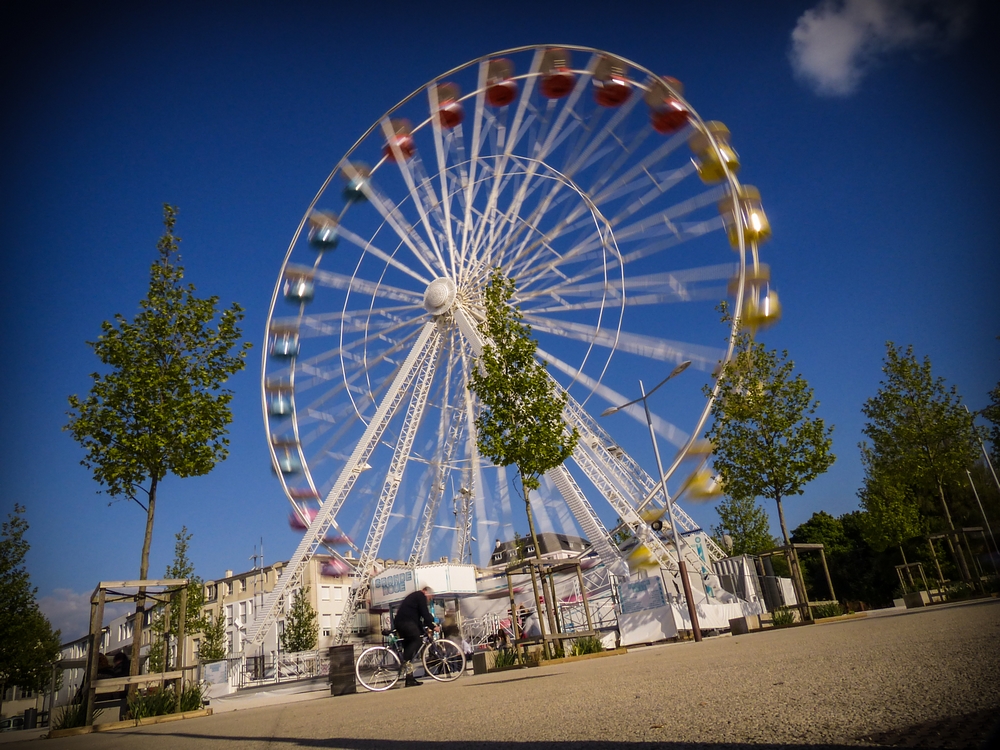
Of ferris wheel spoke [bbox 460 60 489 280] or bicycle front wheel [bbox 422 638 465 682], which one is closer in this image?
bicycle front wheel [bbox 422 638 465 682]

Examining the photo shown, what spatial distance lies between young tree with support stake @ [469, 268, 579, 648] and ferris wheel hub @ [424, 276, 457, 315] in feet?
28.5

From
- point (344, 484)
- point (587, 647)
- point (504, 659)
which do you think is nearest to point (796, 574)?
point (587, 647)

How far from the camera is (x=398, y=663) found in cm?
928

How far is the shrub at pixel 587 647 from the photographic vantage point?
11977 millimetres

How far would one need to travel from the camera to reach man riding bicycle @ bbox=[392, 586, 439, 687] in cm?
893

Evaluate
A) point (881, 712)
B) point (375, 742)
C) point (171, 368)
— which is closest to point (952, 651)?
point (881, 712)

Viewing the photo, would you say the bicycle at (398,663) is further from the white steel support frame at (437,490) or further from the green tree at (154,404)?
the white steel support frame at (437,490)

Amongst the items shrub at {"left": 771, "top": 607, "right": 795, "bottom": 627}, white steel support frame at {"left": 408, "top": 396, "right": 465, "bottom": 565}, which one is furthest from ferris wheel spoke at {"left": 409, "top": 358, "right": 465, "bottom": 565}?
shrub at {"left": 771, "top": 607, "right": 795, "bottom": 627}

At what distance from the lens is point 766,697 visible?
11.0 feet

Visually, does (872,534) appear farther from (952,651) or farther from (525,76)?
(952,651)

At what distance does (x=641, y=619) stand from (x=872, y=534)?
11938 millimetres

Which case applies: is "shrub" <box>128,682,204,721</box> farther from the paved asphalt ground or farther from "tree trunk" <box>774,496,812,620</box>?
"tree trunk" <box>774,496,812,620</box>

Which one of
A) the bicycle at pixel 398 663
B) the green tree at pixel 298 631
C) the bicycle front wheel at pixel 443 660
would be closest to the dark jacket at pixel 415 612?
the bicycle at pixel 398 663

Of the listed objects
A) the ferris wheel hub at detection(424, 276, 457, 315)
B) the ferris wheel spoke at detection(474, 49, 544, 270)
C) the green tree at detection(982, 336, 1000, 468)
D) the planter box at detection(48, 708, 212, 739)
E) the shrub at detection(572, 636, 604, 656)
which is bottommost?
the shrub at detection(572, 636, 604, 656)
